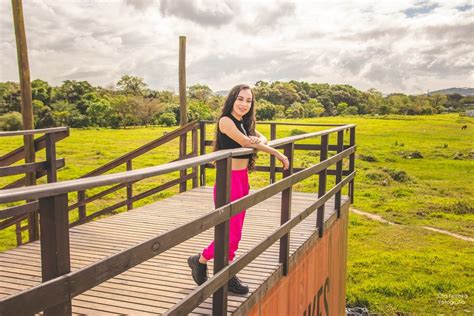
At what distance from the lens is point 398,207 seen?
24641 millimetres

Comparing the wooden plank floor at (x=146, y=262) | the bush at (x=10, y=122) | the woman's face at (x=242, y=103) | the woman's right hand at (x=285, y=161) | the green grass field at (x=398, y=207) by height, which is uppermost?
the woman's face at (x=242, y=103)

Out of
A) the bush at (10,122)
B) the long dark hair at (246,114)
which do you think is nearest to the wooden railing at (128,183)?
the long dark hair at (246,114)

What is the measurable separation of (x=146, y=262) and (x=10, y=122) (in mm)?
22695

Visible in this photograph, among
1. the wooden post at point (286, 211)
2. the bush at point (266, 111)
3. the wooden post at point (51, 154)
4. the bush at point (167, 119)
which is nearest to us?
the wooden post at point (286, 211)

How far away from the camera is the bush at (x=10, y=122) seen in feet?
80.3

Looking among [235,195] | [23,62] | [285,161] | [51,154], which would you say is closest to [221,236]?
[235,195]

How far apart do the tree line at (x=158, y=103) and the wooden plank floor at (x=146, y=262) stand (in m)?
9.32

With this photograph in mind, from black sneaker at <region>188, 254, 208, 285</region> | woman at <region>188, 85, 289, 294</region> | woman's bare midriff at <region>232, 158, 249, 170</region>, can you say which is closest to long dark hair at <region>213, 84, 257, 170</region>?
woman at <region>188, 85, 289, 294</region>

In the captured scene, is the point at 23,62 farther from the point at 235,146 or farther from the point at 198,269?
the point at 198,269

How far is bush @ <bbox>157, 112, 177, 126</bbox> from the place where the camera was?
3772 centimetres

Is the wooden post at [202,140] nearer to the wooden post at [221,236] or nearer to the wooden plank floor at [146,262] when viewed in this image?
the wooden plank floor at [146,262]

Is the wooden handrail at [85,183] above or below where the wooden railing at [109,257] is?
above

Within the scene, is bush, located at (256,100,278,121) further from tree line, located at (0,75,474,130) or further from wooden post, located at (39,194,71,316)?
wooden post, located at (39,194,71,316)

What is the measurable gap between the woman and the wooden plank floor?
0.18 m
